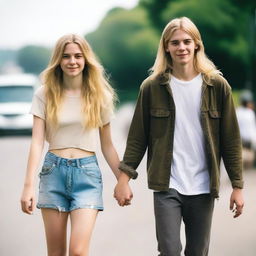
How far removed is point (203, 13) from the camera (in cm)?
5562

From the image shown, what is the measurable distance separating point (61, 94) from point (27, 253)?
2752mm

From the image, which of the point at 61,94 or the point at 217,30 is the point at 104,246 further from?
the point at 217,30

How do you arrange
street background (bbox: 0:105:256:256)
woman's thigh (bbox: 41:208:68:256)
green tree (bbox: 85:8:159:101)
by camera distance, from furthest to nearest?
green tree (bbox: 85:8:159:101) < street background (bbox: 0:105:256:256) < woman's thigh (bbox: 41:208:68:256)

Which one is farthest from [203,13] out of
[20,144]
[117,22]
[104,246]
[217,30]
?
[104,246]

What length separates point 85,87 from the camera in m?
4.57

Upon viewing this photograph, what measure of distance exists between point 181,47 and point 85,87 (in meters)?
0.66

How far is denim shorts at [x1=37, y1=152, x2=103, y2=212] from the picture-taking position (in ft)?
14.3

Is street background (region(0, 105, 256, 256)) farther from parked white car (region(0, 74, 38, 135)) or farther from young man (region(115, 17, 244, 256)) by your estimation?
parked white car (region(0, 74, 38, 135))

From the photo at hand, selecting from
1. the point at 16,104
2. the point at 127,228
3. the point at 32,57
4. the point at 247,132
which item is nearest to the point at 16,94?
the point at 16,104

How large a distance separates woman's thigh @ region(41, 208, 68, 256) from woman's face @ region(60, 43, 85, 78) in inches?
33.6

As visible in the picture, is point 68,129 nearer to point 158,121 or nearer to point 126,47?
point 158,121

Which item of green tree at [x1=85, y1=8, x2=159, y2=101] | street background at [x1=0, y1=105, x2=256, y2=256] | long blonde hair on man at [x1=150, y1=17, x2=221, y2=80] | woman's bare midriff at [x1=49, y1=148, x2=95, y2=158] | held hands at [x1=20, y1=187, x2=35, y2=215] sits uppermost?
long blonde hair on man at [x1=150, y1=17, x2=221, y2=80]

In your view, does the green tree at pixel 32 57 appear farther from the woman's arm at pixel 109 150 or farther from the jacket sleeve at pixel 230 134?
the jacket sleeve at pixel 230 134

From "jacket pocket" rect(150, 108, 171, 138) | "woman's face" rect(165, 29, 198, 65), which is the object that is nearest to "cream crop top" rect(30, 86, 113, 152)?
"jacket pocket" rect(150, 108, 171, 138)
